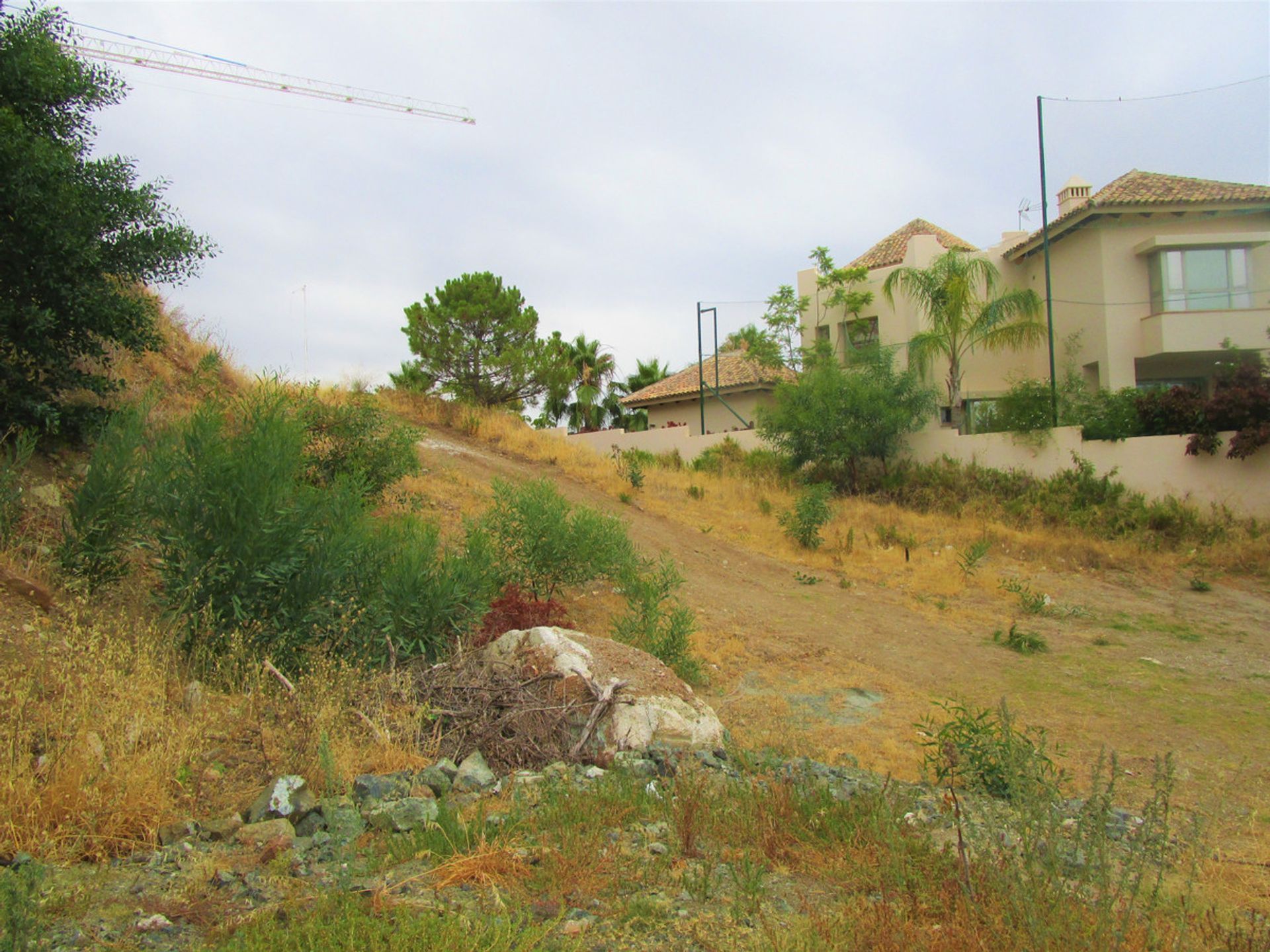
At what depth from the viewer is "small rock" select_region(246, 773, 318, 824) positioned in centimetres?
429

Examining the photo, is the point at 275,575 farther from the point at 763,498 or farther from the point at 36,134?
the point at 763,498

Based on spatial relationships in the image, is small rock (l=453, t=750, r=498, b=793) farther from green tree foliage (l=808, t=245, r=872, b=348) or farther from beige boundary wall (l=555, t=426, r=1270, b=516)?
green tree foliage (l=808, t=245, r=872, b=348)

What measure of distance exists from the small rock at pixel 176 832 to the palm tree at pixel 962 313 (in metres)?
21.1

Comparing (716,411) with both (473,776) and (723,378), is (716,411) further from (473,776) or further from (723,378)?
(473,776)

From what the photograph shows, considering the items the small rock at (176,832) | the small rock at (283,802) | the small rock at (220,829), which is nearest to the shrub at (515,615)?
the small rock at (283,802)

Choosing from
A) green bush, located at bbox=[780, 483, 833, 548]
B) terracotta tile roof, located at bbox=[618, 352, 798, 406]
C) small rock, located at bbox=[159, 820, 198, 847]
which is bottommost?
small rock, located at bbox=[159, 820, 198, 847]

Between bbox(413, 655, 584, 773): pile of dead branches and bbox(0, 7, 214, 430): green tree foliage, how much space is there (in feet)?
18.4

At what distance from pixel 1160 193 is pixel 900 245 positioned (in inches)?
313

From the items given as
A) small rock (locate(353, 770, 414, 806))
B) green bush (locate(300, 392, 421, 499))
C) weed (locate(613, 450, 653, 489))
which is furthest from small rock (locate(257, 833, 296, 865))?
weed (locate(613, 450, 653, 489))

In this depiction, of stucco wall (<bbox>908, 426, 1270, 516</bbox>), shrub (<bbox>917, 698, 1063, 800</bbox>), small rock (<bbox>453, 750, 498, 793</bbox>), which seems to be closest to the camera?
shrub (<bbox>917, 698, 1063, 800</bbox>)

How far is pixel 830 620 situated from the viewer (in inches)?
481

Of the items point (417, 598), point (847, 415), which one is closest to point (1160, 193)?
point (847, 415)

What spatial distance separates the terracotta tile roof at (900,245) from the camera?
2684 centimetres

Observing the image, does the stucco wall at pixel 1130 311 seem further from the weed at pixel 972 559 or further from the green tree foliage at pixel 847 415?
the weed at pixel 972 559
